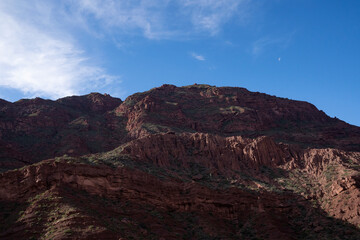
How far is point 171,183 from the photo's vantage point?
56250 mm

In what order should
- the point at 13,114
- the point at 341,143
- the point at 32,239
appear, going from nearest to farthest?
the point at 32,239 → the point at 341,143 → the point at 13,114

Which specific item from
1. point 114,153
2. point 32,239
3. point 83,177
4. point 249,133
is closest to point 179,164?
point 114,153

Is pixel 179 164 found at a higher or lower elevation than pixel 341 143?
lower

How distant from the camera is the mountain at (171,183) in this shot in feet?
143

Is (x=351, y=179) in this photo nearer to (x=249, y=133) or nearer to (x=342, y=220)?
(x=342, y=220)

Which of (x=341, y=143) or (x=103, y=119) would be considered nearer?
(x=341, y=143)

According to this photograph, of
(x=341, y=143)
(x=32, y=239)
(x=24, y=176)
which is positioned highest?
(x=341, y=143)

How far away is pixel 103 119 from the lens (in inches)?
4574

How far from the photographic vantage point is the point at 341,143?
322 ft

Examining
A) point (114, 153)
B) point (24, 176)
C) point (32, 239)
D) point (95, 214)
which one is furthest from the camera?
point (114, 153)

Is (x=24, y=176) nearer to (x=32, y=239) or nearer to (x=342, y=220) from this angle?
(x=32, y=239)

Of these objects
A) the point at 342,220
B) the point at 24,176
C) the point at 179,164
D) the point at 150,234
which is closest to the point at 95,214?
the point at 150,234

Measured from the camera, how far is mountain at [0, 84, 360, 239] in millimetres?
43588

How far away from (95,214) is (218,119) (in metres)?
71.4
